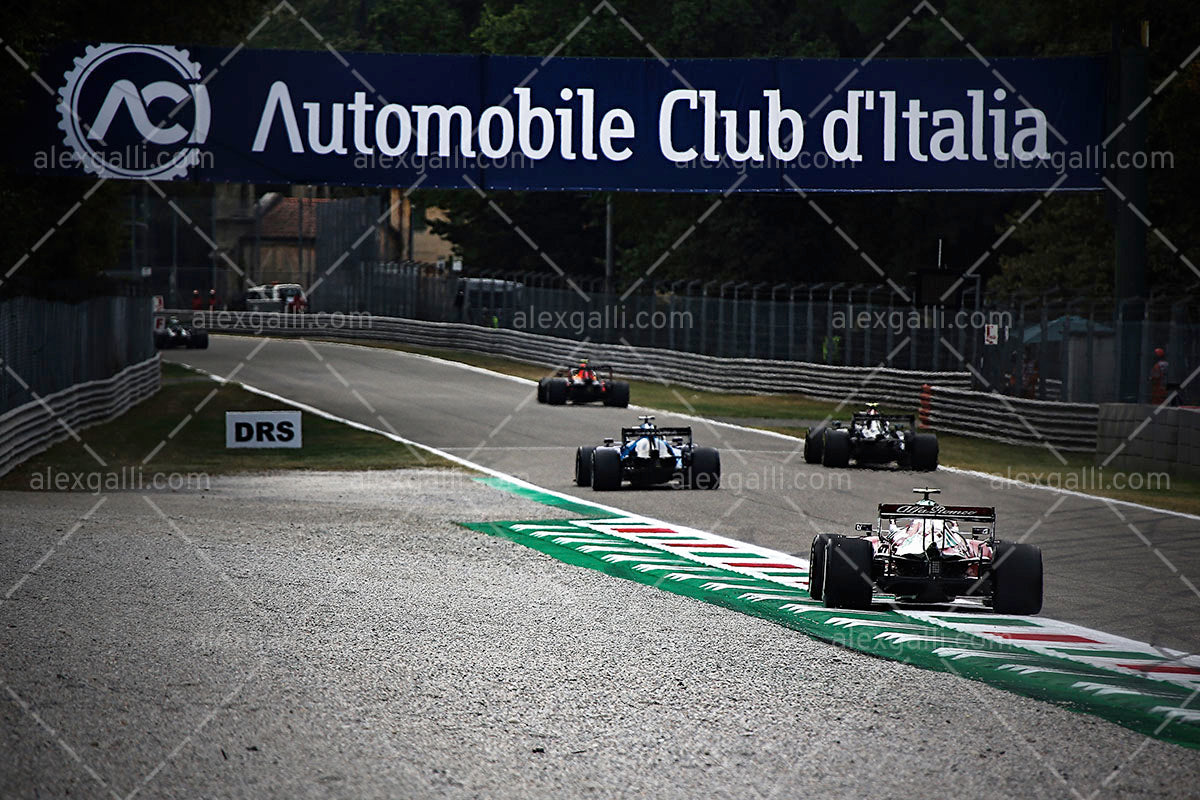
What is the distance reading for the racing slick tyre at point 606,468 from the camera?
799 inches

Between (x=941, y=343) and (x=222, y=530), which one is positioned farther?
(x=941, y=343)

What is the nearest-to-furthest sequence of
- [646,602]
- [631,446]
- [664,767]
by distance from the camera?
[664,767]
[646,602]
[631,446]

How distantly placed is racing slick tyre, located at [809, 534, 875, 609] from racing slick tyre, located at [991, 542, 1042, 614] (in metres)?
0.88

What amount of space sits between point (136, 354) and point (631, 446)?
820 inches

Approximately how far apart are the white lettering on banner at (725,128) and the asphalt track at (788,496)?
5.12 m

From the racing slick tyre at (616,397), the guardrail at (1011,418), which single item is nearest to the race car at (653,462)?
the guardrail at (1011,418)

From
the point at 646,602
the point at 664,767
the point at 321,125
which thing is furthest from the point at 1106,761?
the point at 321,125

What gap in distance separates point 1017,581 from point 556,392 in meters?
24.3

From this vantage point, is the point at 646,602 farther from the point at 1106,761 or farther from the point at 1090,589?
the point at 1106,761

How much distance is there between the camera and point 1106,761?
25.5ft
